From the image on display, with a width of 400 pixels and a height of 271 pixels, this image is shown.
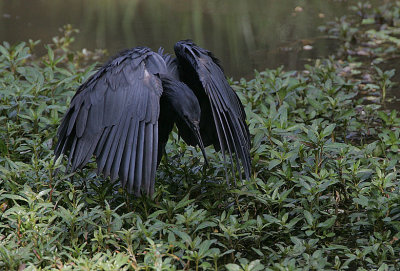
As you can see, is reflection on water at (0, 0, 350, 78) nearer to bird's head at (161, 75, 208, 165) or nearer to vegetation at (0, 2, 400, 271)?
vegetation at (0, 2, 400, 271)

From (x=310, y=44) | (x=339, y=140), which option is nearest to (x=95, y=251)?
(x=339, y=140)

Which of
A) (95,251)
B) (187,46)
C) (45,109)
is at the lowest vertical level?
(95,251)

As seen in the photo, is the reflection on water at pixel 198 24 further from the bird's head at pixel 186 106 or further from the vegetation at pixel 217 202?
the bird's head at pixel 186 106

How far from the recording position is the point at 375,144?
4566 mm

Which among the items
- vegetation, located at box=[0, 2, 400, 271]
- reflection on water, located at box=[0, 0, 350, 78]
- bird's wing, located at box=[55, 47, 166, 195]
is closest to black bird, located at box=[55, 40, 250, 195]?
bird's wing, located at box=[55, 47, 166, 195]

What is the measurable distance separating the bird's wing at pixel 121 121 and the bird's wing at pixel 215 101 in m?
0.20

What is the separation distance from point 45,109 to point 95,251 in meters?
1.96

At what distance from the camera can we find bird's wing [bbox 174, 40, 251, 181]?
3.85 meters

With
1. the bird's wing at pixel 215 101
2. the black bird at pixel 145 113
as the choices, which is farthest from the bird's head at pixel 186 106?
the bird's wing at pixel 215 101

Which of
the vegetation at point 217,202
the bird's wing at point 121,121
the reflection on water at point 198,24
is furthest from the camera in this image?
the reflection on water at point 198,24

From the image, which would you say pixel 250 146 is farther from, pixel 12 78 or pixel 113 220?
pixel 12 78

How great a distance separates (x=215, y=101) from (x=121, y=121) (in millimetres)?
577

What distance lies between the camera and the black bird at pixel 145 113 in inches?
140

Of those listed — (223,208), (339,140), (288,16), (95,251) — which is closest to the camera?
(95,251)
